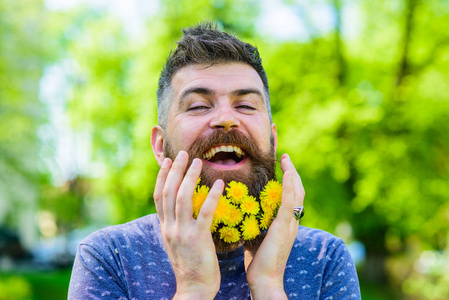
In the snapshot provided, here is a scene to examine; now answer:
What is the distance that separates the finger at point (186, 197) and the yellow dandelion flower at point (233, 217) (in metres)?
0.23

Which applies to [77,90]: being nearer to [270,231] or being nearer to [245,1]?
[245,1]

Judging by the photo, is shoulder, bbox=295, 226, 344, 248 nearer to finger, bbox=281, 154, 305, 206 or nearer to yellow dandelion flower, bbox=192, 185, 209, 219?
finger, bbox=281, 154, 305, 206

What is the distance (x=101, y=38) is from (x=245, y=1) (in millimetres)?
6636

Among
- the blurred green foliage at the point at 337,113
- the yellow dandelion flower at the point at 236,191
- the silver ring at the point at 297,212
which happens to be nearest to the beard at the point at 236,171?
the yellow dandelion flower at the point at 236,191

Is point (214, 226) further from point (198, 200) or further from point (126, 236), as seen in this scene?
point (126, 236)

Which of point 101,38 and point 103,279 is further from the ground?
point 101,38

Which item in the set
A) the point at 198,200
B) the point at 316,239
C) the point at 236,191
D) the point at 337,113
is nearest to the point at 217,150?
the point at 236,191

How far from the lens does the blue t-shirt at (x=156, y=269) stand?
2152 millimetres

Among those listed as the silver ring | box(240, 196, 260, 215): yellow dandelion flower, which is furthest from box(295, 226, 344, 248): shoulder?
box(240, 196, 260, 215): yellow dandelion flower

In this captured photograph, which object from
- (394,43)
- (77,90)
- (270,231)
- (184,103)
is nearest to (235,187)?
(270,231)

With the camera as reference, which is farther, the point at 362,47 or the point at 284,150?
the point at 362,47

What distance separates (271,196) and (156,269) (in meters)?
0.72

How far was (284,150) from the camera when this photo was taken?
38.7 feet

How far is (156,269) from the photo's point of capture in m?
2.28
